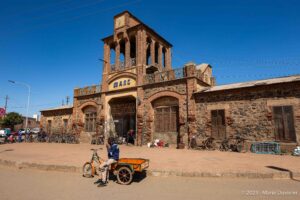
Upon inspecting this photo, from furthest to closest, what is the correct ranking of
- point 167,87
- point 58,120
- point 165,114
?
1. point 58,120
2. point 165,114
3. point 167,87

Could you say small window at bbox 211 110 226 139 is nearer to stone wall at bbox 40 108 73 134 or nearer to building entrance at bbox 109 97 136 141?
building entrance at bbox 109 97 136 141

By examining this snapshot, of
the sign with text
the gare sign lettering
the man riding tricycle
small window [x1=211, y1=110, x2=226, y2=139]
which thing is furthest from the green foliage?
the man riding tricycle

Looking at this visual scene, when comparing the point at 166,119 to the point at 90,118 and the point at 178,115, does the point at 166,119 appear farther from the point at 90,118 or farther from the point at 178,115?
the point at 90,118

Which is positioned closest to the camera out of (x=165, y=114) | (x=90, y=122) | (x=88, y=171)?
(x=88, y=171)

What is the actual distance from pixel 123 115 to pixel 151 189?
51.0 feet

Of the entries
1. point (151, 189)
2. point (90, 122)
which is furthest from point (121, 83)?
point (151, 189)

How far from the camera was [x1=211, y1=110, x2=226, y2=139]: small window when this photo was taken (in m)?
14.0

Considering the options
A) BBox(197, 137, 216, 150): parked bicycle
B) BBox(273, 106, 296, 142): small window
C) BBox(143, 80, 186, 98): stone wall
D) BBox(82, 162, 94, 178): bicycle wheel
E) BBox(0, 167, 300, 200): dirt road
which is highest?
BBox(143, 80, 186, 98): stone wall

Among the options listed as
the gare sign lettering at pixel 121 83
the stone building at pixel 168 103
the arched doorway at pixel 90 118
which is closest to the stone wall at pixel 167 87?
the stone building at pixel 168 103

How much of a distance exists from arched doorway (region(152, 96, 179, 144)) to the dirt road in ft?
31.9

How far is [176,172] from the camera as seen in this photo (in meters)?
6.84

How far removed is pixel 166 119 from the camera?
1677 cm

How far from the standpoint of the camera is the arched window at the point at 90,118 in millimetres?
22000

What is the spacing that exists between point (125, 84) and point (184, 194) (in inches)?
618
